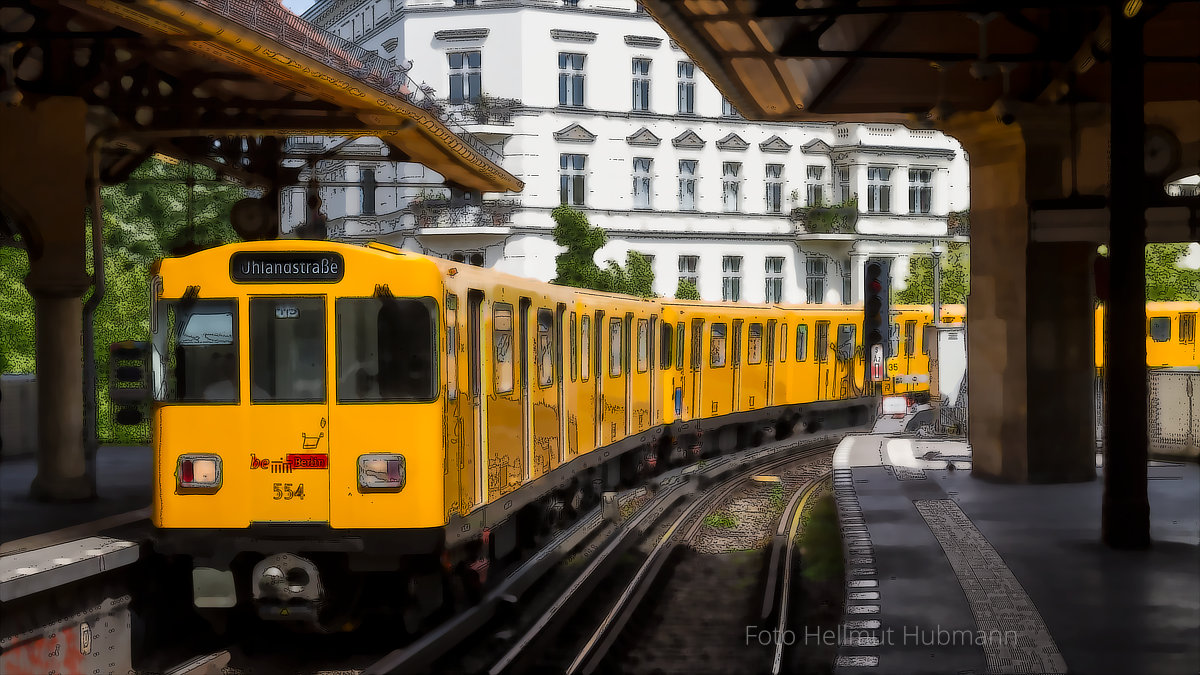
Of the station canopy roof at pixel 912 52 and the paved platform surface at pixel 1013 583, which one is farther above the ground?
the station canopy roof at pixel 912 52

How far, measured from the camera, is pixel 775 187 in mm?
43531

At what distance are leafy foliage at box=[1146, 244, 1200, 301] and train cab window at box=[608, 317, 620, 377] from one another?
27.9 metres

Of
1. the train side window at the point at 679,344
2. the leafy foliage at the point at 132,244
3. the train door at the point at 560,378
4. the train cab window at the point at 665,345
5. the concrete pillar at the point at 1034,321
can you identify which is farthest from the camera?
the leafy foliage at the point at 132,244

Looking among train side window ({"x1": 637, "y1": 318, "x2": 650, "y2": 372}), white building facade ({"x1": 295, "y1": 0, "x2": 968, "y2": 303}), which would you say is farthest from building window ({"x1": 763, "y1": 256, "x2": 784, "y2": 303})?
train side window ({"x1": 637, "y1": 318, "x2": 650, "y2": 372})

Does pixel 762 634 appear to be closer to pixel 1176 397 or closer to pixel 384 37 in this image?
pixel 1176 397

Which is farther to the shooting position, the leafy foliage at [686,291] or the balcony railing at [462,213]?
the leafy foliage at [686,291]

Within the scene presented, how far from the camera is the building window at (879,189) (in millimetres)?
43906

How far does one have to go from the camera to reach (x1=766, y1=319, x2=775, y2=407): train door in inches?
975

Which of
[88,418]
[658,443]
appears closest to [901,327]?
[658,443]

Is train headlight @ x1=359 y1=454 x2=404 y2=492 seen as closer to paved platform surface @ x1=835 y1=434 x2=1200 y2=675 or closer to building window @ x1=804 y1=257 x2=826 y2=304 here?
paved platform surface @ x1=835 y1=434 x2=1200 y2=675

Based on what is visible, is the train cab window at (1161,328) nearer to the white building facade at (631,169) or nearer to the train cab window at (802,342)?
the white building facade at (631,169)

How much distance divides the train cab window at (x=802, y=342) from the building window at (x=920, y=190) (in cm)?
1981

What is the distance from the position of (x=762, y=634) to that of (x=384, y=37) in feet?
114

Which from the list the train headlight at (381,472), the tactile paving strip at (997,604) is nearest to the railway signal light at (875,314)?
the tactile paving strip at (997,604)
